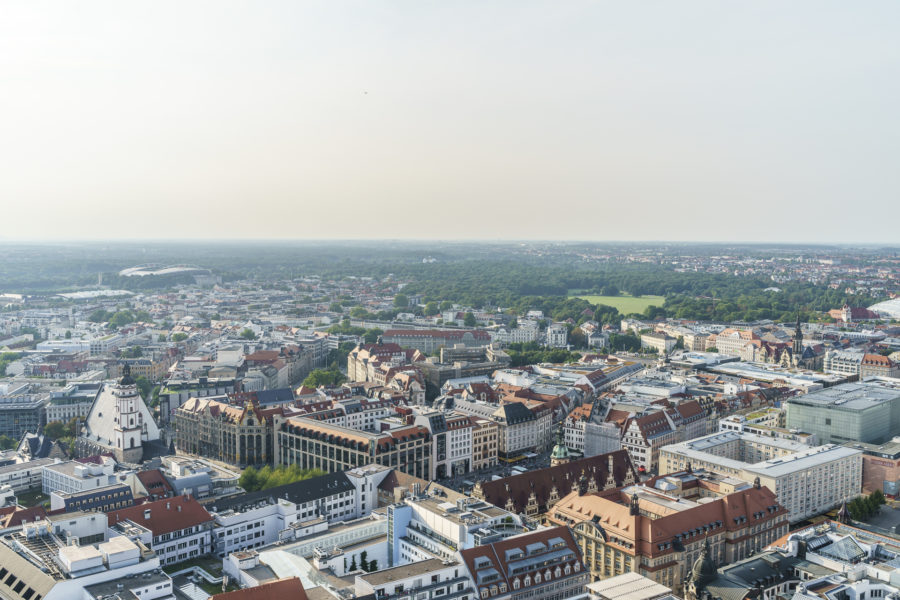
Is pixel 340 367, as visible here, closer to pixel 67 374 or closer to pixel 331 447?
pixel 67 374

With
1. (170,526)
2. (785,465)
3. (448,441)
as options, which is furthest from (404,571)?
(785,465)

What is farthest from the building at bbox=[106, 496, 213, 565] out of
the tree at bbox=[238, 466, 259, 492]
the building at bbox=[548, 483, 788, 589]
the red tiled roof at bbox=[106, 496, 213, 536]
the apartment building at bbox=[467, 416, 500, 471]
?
the apartment building at bbox=[467, 416, 500, 471]

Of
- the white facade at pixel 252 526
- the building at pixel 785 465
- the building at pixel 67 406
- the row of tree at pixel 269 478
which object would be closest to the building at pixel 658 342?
the building at pixel 785 465

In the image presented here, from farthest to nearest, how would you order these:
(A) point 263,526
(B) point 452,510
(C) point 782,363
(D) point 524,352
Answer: (D) point 524,352, (C) point 782,363, (A) point 263,526, (B) point 452,510

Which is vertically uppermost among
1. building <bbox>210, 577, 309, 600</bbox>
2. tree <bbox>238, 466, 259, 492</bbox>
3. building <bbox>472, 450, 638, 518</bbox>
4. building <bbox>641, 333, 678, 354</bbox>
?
building <bbox>210, 577, 309, 600</bbox>

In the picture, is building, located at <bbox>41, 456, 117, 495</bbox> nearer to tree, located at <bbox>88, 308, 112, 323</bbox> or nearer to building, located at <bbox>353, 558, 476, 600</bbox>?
building, located at <bbox>353, 558, 476, 600</bbox>

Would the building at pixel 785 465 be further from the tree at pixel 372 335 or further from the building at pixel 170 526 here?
the tree at pixel 372 335

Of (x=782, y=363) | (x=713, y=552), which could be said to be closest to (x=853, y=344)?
(x=782, y=363)
